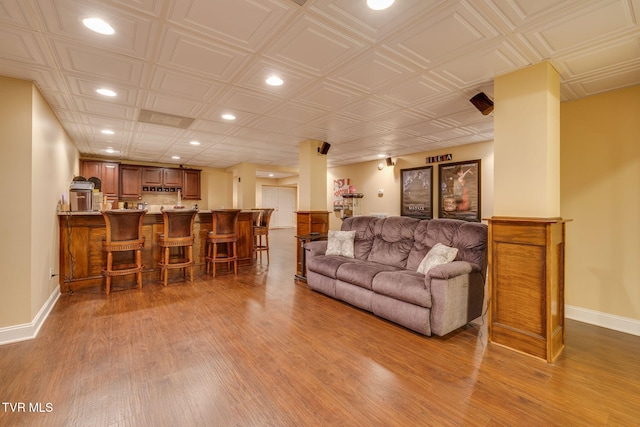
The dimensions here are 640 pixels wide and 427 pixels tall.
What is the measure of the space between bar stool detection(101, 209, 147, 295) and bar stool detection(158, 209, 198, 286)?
1.07 feet

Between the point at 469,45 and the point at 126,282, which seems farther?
the point at 126,282

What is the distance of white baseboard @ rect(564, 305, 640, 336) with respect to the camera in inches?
110

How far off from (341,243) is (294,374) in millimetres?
2232

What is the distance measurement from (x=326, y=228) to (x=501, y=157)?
10.5 ft

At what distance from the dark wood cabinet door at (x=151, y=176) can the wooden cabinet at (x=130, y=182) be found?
9 cm

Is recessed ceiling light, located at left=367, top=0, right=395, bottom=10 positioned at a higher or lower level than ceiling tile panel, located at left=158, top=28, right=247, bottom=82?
lower

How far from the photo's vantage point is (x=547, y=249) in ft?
7.40

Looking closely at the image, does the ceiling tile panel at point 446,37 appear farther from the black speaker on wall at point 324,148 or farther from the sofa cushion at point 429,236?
the black speaker on wall at point 324,148

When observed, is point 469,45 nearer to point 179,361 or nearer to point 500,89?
point 500,89

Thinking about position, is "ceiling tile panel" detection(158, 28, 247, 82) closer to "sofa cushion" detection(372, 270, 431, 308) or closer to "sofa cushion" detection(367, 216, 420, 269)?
"sofa cushion" detection(372, 270, 431, 308)

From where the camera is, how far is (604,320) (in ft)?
9.68

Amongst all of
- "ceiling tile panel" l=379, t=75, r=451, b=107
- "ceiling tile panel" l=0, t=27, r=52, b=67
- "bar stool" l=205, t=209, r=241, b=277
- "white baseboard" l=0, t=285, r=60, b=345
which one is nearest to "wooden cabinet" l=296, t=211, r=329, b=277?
"bar stool" l=205, t=209, r=241, b=277

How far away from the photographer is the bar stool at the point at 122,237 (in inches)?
148

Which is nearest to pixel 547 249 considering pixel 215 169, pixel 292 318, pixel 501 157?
pixel 501 157
